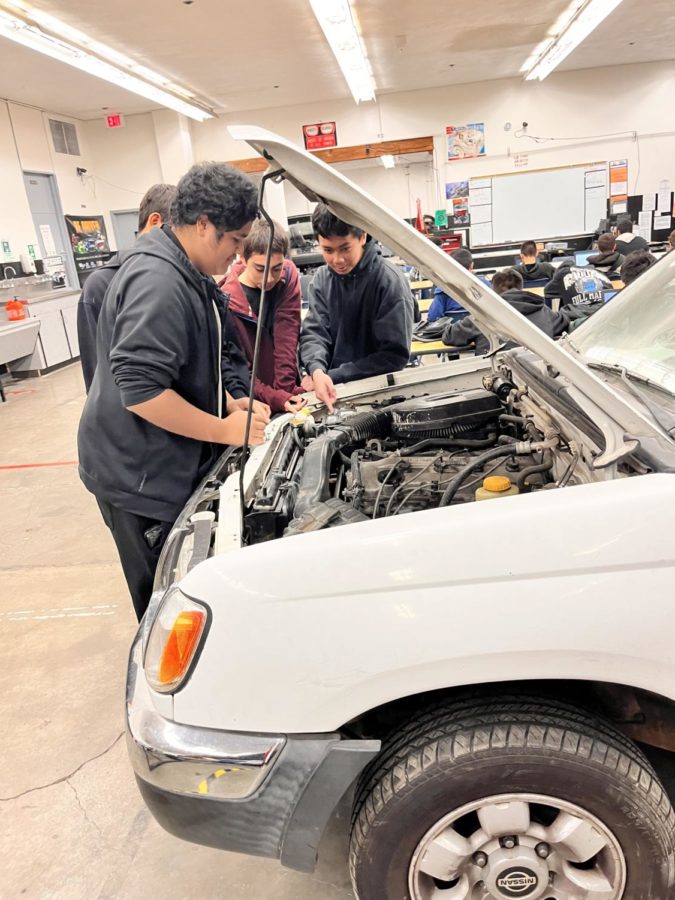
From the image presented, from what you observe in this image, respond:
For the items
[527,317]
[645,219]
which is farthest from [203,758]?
[645,219]

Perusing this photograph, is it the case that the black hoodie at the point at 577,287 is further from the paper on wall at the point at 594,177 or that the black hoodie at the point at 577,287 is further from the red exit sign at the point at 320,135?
the red exit sign at the point at 320,135

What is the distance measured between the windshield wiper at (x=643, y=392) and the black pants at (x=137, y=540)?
1458 mm

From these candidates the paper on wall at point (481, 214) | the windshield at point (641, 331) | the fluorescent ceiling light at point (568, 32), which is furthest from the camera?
the paper on wall at point (481, 214)

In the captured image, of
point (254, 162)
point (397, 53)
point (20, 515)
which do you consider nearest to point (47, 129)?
point (254, 162)

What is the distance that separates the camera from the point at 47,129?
11266 millimetres

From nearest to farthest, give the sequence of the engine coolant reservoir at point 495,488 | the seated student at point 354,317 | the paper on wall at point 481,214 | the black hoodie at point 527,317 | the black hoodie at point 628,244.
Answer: the engine coolant reservoir at point 495,488, the seated student at point 354,317, the black hoodie at point 527,317, the black hoodie at point 628,244, the paper on wall at point 481,214

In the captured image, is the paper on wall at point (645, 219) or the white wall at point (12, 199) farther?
the paper on wall at point (645, 219)

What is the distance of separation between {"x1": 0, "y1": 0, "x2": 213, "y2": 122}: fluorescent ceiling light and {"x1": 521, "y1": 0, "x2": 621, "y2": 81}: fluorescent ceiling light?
5713 millimetres

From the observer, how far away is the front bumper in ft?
3.91

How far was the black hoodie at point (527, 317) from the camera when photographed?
4.38m

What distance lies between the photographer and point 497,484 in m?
1.61

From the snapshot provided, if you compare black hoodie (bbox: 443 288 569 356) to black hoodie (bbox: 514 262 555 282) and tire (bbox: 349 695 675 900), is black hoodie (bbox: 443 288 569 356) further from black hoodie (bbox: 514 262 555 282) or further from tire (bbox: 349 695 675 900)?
tire (bbox: 349 695 675 900)

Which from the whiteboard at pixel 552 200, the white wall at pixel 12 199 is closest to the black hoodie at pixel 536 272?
the whiteboard at pixel 552 200

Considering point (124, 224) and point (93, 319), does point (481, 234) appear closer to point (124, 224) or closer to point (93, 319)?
point (124, 224)
